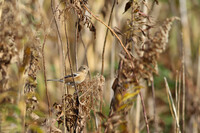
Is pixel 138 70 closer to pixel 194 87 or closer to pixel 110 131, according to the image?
pixel 110 131

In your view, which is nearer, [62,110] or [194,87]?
[62,110]

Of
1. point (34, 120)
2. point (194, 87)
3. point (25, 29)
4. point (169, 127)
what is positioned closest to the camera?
point (25, 29)

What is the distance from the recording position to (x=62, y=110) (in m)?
2.03

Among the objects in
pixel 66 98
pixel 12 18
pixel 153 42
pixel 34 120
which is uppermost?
pixel 12 18

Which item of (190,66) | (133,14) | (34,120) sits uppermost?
(190,66)

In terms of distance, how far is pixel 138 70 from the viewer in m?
1.68

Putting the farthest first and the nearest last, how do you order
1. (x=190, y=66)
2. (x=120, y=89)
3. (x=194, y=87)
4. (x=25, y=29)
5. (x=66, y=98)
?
(x=190, y=66)
(x=194, y=87)
(x=66, y=98)
(x=120, y=89)
(x=25, y=29)

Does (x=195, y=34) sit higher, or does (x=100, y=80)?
(x=195, y=34)

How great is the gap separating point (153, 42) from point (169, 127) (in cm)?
380

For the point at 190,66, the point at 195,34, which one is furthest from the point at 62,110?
the point at 195,34

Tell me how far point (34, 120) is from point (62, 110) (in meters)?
0.20

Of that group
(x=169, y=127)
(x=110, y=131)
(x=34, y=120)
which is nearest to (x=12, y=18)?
(x=34, y=120)

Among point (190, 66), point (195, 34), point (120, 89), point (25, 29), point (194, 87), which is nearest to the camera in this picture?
point (25, 29)

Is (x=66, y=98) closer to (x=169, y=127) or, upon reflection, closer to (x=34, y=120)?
(x=34, y=120)
